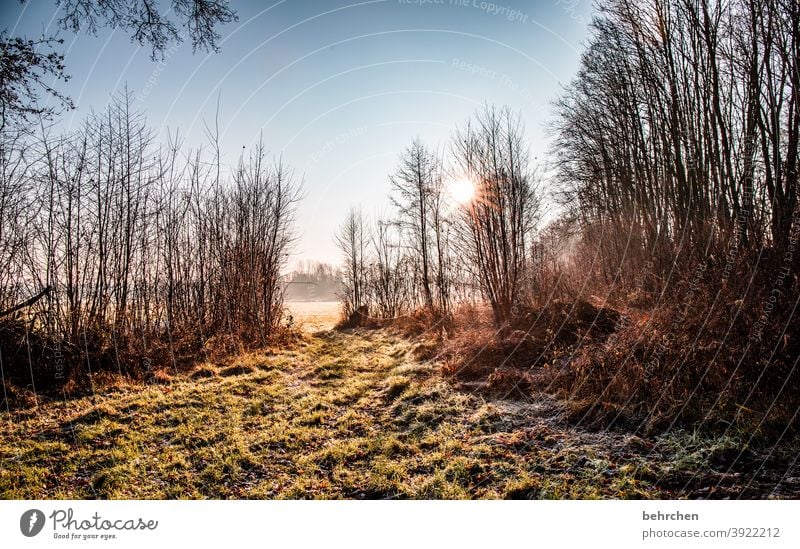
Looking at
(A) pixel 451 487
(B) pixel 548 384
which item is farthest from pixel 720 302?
(A) pixel 451 487

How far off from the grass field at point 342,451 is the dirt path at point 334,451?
1 cm

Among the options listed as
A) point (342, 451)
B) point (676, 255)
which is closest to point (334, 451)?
point (342, 451)

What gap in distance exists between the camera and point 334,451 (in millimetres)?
3611

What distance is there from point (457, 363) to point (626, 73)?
8.16 meters

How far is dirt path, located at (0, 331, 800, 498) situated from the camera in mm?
2855

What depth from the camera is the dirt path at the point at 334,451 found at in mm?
2855

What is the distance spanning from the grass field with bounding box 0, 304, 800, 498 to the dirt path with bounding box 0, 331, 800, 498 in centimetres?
1

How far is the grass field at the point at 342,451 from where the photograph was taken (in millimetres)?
2832

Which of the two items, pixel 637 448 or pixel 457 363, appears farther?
pixel 457 363

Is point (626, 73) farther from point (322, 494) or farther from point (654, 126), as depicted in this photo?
point (322, 494)

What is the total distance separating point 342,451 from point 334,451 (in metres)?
0.08

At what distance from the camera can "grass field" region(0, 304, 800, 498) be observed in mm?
2832

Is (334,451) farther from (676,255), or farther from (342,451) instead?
(676,255)
